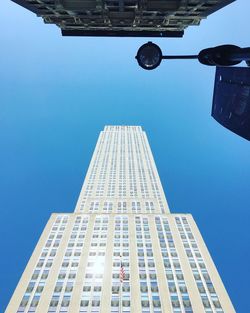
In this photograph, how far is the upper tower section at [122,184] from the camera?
431ft

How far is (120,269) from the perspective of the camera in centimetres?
6906

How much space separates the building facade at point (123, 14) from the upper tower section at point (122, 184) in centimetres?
9037

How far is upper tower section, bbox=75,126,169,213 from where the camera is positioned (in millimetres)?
131375

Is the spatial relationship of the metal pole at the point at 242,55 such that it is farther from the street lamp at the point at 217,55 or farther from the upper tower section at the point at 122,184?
the upper tower section at the point at 122,184

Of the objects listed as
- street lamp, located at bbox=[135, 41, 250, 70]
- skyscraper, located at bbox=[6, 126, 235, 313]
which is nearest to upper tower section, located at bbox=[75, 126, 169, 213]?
skyscraper, located at bbox=[6, 126, 235, 313]

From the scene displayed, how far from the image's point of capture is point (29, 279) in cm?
6775

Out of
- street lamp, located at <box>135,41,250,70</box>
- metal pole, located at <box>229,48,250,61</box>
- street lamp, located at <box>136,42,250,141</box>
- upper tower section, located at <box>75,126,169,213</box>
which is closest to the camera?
metal pole, located at <box>229,48,250,61</box>

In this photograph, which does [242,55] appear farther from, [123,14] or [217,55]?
[123,14]

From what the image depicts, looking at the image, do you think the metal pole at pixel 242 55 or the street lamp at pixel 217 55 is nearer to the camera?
the metal pole at pixel 242 55

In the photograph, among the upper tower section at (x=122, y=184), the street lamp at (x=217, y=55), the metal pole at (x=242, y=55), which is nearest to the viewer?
the metal pole at (x=242, y=55)

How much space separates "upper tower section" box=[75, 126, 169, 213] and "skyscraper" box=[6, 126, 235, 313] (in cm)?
3040

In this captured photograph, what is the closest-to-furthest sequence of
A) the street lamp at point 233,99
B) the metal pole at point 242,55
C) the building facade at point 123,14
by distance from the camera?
the metal pole at point 242,55
the building facade at point 123,14
the street lamp at point 233,99

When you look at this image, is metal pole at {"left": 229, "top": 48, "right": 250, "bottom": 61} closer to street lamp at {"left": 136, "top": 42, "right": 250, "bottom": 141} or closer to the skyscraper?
street lamp at {"left": 136, "top": 42, "right": 250, "bottom": 141}

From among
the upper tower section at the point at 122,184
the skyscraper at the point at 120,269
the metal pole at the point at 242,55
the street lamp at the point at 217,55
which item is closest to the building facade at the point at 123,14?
the street lamp at the point at 217,55
